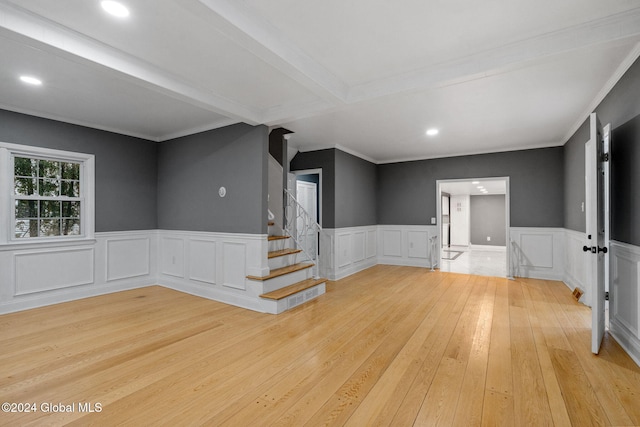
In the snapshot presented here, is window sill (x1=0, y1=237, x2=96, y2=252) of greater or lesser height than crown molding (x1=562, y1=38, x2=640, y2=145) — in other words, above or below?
below

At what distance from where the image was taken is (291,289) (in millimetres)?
4223

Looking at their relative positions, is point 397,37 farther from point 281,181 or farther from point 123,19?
point 281,181

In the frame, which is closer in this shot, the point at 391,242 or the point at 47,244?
the point at 47,244

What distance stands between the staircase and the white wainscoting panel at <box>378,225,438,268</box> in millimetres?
3056

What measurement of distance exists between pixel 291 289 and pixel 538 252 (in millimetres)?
4922

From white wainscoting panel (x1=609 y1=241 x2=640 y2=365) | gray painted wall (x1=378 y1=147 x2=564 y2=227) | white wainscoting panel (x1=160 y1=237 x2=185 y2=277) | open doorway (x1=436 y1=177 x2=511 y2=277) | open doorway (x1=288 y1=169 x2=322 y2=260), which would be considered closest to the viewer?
white wainscoting panel (x1=609 y1=241 x2=640 y2=365)

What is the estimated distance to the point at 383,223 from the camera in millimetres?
7520

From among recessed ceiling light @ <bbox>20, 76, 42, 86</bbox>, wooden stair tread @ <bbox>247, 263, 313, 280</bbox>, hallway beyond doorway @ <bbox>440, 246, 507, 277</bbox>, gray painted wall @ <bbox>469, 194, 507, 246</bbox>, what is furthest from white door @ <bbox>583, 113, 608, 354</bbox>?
gray painted wall @ <bbox>469, 194, 507, 246</bbox>

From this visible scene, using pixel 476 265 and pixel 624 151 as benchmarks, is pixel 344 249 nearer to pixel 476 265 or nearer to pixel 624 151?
pixel 476 265

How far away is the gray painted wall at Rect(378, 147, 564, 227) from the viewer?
5.81 metres

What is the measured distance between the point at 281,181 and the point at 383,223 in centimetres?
342

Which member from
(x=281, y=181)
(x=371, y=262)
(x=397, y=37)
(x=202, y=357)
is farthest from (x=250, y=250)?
(x=371, y=262)

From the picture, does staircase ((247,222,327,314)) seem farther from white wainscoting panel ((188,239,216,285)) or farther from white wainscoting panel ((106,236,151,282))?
white wainscoting panel ((106,236,151,282))

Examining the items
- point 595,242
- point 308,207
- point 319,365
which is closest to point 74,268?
point 319,365
